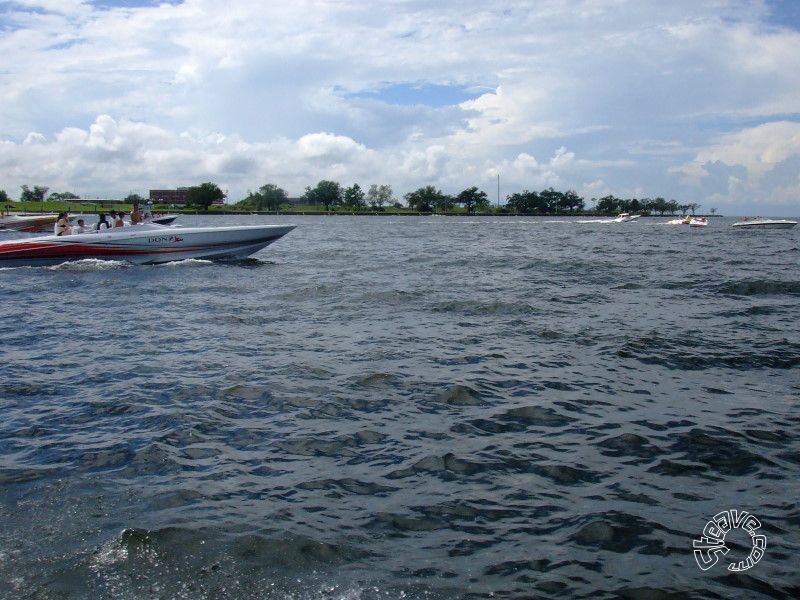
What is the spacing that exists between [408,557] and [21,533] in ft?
10.9

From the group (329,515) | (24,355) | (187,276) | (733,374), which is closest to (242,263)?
(187,276)

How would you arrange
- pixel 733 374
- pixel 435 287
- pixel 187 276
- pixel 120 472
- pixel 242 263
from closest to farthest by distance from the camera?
pixel 120 472 → pixel 733 374 → pixel 435 287 → pixel 187 276 → pixel 242 263

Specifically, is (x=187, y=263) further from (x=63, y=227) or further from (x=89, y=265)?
(x=63, y=227)

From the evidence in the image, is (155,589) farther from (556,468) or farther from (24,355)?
(24,355)

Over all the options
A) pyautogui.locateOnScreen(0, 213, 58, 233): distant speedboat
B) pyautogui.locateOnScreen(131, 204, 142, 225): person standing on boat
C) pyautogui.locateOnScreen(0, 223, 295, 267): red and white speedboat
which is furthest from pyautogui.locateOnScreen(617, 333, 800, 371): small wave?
pyautogui.locateOnScreen(0, 213, 58, 233): distant speedboat

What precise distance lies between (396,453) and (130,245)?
24029 millimetres

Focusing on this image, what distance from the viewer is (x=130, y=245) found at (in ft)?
92.5

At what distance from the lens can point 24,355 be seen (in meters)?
12.3

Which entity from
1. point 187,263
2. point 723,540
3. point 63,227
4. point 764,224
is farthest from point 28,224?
point 764,224

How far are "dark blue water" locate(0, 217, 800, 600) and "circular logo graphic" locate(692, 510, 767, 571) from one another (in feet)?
0.26

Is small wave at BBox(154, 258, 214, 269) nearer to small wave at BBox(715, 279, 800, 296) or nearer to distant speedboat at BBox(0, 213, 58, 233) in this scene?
small wave at BBox(715, 279, 800, 296)

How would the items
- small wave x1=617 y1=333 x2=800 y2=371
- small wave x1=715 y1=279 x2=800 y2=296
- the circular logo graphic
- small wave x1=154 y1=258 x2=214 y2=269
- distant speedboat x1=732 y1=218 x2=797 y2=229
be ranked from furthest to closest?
1. distant speedboat x1=732 y1=218 x2=797 y2=229
2. small wave x1=154 y1=258 x2=214 y2=269
3. small wave x1=715 y1=279 x2=800 y2=296
4. small wave x1=617 y1=333 x2=800 y2=371
5. the circular logo graphic

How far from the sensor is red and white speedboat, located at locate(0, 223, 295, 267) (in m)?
27.7

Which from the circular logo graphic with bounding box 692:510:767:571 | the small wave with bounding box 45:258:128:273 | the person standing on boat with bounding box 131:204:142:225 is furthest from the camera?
the person standing on boat with bounding box 131:204:142:225
